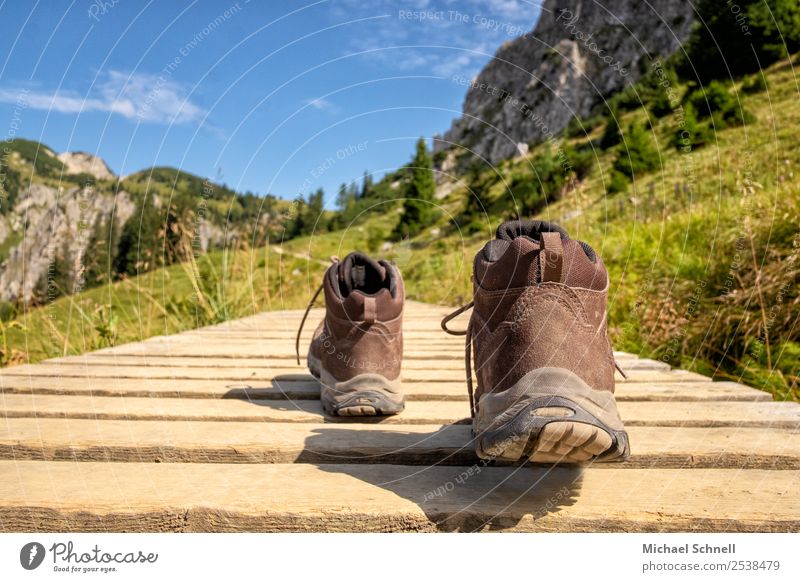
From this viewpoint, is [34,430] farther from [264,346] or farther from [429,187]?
[429,187]

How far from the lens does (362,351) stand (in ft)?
6.65

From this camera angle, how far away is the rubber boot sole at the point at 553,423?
3.56ft

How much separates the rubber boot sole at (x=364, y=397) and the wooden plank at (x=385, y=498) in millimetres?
481

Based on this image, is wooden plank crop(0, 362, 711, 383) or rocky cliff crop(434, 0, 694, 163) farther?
rocky cliff crop(434, 0, 694, 163)

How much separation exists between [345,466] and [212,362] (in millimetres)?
1730

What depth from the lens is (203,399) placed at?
7.34 ft

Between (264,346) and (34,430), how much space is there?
6.38ft

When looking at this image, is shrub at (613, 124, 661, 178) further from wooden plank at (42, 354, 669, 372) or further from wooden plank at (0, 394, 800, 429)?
wooden plank at (0, 394, 800, 429)

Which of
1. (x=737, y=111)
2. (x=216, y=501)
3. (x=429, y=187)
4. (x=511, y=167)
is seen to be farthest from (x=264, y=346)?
(x=511, y=167)

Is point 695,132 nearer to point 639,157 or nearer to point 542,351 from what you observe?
point 639,157

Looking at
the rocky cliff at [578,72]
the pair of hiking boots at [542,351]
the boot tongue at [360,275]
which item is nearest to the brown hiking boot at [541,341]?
the pair of hiking boots at [542,351]

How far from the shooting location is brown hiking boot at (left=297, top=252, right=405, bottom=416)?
1.95 meters

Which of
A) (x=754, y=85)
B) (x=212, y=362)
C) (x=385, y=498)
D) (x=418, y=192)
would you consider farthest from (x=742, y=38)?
(x=385, y=498)

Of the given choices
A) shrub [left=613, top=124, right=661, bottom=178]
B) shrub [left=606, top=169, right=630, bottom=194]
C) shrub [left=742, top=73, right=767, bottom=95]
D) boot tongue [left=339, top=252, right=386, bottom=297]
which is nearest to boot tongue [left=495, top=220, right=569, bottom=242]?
boot tongue [left=339, top=252, right=386, bottom=297]
